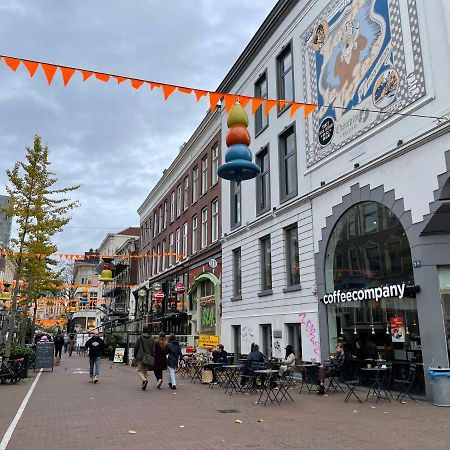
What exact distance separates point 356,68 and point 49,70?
32.2 ft

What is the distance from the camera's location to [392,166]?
1309 cm

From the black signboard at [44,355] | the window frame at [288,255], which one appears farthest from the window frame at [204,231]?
the black signboard at [44,355]

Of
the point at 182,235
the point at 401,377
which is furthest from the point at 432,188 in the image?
the point at 182,235

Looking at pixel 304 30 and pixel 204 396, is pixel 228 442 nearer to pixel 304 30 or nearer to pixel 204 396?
pixel 204 396

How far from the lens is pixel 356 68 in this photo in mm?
14883

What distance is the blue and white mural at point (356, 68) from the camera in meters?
12.8

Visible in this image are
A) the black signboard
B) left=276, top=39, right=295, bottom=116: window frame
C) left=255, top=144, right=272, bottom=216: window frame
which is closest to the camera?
left=276, top=39, right=295, bottom=116: window frame

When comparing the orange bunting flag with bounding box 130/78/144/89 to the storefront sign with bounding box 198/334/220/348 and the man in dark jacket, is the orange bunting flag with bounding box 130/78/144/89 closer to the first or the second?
the storefront sign with bounding box 198/334/220/348

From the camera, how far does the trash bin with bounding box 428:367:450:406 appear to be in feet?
34.2

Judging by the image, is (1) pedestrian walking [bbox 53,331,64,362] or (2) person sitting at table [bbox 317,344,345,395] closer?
(2) person sitting at table [bbox 317,344,345,395]

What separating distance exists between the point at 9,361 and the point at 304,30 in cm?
1592

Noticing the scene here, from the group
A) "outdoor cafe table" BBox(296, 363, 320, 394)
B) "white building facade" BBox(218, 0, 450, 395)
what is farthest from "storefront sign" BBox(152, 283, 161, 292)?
"outdoor cafe table" BBox(296, 363, 320, 394)

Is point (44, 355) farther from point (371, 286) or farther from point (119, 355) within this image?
point (371, 286)

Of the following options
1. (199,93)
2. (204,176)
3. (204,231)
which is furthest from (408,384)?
(204,176)
